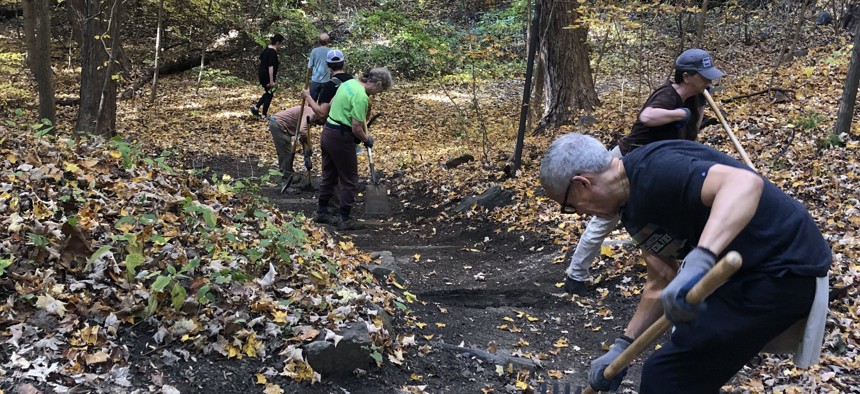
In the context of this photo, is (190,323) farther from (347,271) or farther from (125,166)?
(125,166)

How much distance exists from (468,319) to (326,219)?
362 centimetres

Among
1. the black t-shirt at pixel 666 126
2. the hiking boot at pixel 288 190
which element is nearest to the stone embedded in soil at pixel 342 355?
the black t-shirt at pixel 666 126

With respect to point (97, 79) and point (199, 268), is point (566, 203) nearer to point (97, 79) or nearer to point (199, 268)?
point (199, 268)

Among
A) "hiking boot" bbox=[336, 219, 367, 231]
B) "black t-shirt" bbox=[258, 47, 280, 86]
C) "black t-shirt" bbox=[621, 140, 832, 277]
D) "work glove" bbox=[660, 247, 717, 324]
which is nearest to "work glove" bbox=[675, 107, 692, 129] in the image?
"black t-shirt" bbox=[621, 140, 832, 277]

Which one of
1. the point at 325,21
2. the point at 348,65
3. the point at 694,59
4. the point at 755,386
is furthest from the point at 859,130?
the point at 325,21

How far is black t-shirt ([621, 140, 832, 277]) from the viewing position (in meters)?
2.30

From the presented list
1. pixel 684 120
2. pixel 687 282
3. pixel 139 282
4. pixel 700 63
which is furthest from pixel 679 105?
pixel 139 282

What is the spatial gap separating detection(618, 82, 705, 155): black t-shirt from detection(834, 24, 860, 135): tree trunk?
3529 millimetres

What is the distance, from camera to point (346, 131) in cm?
798

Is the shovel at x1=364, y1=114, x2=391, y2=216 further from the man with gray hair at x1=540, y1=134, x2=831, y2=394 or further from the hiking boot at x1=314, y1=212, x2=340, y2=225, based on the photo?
the man with gray hair at x1=540, y1=134, x2=831, y2=394

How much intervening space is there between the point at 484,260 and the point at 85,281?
15.0 feet

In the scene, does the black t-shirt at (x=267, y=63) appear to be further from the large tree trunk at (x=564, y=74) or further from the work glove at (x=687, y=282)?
the work glove at (x=687, y=282)

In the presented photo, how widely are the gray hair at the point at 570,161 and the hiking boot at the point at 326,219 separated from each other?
6.16 m

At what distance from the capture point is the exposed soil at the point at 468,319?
11.8 ft
